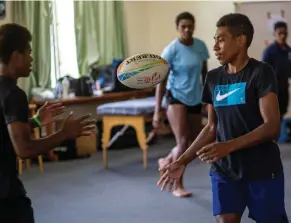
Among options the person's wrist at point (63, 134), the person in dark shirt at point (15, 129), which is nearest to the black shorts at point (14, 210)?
the person in dark shirt at point (15, 129)

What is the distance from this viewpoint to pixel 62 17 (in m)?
6.25

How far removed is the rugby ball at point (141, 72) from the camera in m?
2.88

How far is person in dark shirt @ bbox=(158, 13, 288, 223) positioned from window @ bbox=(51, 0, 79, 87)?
4.17 m

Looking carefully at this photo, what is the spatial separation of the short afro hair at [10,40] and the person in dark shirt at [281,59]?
405 cm

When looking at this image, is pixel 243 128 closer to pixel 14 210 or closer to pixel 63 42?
pixel 14 210

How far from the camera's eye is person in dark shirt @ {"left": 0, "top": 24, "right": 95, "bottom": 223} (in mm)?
1812

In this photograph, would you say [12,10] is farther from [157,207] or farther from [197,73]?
[157,207]

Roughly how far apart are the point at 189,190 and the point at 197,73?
38.6 inches

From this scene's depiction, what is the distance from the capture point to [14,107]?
5.92 ft

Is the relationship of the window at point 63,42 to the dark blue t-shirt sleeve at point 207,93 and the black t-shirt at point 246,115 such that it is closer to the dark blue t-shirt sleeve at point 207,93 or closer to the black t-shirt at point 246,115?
the dark blue t-shirt sleeve at point 207,93

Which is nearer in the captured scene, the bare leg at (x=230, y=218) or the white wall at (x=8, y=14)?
the bare leg at (x=230, y=218)

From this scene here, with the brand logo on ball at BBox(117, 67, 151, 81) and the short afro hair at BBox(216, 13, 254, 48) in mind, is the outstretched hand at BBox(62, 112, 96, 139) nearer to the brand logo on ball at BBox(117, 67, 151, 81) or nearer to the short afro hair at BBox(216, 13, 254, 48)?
the short afro hair at BBox(216, 13, 254, 48)

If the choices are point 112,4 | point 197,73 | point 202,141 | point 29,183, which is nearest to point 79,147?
point 29,183

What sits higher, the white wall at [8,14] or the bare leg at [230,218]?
the white wall at [8,14]
